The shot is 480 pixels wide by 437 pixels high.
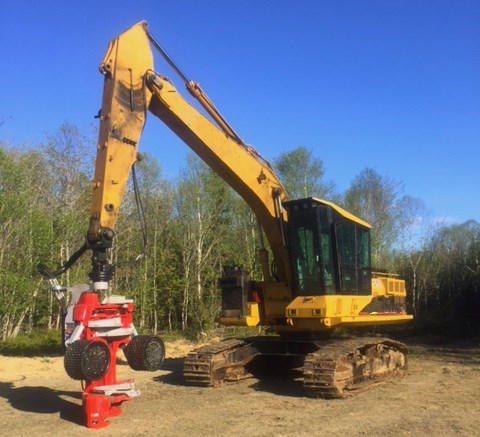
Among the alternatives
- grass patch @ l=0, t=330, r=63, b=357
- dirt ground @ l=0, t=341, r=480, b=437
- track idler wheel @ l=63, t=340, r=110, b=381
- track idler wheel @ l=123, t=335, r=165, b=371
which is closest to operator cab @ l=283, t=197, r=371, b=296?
dirt ground @ l=0, t=341, r=480, b=437

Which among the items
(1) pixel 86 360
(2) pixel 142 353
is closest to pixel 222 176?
(2) pixel 142 353

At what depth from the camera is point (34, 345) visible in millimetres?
18125

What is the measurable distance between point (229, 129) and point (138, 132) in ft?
7.38

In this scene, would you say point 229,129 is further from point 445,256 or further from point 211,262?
point 445,256

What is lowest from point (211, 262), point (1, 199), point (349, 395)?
point (349, 395)

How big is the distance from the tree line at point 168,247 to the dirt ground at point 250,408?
25.0 feet

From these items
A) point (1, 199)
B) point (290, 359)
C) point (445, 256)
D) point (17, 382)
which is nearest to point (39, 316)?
point (1, 199)

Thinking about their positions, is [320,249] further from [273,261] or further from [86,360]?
[86,360]

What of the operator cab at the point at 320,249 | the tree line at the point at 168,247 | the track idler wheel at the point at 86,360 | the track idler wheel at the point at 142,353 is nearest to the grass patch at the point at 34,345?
the tree line at the point at 168,247

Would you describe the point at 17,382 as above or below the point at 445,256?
below

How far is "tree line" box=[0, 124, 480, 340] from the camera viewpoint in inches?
757

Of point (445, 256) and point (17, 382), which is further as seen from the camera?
point (445, 256)

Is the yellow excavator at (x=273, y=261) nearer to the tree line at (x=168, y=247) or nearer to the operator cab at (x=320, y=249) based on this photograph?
the operator cab at (x=320, y=249)

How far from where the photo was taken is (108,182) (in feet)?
25.2
